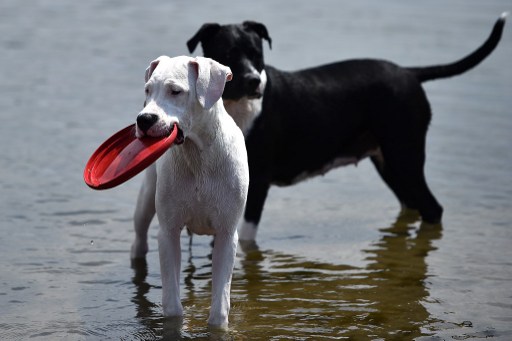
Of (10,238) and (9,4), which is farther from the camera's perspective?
(9,4)

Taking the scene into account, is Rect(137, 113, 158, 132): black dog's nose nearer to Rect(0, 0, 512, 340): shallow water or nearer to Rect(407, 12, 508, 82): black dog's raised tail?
Rect(0, 0, 512, 340): shallow water

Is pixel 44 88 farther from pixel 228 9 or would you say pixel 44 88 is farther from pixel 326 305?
pixel 326 305

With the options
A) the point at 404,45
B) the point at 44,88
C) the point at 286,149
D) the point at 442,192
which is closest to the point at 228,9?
the point at 404,45

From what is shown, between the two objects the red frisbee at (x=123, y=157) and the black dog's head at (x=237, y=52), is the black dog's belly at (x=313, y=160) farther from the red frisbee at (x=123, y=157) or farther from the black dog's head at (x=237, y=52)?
the red frisbee at (x=123, y=157)

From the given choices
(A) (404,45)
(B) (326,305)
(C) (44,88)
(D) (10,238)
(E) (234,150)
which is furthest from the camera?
(A) (404,45)

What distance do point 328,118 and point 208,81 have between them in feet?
10.5

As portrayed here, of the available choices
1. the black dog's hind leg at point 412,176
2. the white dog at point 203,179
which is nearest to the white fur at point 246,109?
the black dog's hind leg at point 412,176

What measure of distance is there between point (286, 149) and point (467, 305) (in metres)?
2.23

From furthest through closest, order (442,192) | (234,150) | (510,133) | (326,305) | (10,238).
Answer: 1. (510,133)
2. (442,192)
3. (10,238)
4. (326,305)
5. (234,150)

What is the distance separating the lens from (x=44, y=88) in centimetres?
1404

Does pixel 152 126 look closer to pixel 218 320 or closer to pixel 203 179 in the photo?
pixel 203 179

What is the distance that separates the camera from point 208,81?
5.99m

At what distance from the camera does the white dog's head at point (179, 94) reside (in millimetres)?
5773

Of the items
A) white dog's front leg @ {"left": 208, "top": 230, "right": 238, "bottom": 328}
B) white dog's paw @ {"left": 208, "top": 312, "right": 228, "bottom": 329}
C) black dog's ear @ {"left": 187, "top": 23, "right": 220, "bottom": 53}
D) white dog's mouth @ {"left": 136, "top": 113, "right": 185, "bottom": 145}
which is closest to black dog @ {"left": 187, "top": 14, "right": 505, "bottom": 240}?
black dog's ear @ {"left": 187, "top": 23, "right": 220, "bottom": 53}
